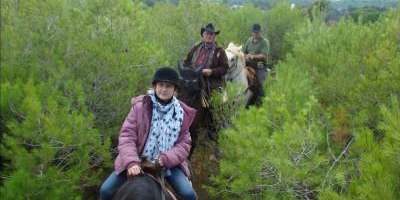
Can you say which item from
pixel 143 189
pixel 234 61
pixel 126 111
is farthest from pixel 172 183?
pixel 234 61

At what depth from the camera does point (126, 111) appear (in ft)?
21.2

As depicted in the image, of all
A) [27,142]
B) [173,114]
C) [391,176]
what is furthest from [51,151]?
[391,176]

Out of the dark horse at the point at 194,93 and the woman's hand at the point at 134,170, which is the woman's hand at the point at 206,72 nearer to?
the dark horse at the point at 194,93

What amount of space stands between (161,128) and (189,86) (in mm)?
2304

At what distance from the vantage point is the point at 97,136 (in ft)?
16.2

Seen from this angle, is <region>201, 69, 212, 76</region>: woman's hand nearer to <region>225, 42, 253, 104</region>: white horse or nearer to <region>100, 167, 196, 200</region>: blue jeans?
<region>225, 42, 253, 104</region>: white horse

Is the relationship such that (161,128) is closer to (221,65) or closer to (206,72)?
(206,72)

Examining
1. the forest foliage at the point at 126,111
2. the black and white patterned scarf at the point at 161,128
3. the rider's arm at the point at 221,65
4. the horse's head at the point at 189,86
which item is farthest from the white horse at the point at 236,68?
the black and white patterned scarf at the point at 161,128

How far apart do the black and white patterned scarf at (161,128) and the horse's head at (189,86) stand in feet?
6.97

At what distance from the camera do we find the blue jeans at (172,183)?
4.23m

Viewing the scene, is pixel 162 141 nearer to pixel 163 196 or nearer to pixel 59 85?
Answer: pixel 163 196

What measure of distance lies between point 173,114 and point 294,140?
43.2 inches

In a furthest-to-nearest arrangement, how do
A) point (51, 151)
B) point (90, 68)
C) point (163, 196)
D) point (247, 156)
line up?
point (90, 68), point (247, 156), point (51, 151), point (163, 196)

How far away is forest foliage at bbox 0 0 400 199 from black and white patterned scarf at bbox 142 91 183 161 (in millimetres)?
691
